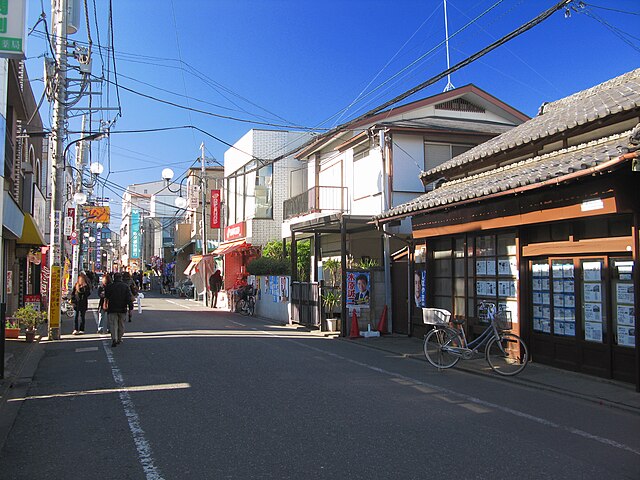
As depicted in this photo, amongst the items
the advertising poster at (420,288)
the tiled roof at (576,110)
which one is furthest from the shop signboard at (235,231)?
the advertising poster at (420,288)

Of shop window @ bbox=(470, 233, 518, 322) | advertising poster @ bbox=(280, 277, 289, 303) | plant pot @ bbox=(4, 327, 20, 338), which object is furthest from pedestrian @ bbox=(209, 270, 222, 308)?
shop window @ bbox=(470, 233, 518, 322)

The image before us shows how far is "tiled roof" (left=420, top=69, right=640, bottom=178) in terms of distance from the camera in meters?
10.4

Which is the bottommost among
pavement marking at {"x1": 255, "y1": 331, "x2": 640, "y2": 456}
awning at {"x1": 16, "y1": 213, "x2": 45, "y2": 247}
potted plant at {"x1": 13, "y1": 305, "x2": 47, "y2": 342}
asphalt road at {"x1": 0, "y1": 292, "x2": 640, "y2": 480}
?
pavement marking at {"x1": 255, "y1": 331, "x2": 640, "y2": 456}

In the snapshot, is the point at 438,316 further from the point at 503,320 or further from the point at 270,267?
the point at 270,267

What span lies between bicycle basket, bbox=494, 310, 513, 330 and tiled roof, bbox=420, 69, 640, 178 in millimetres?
3698

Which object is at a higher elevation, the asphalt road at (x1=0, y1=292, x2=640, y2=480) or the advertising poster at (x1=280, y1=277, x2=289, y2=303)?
the advertising poster at (x1=280, y1=277, x2=289, y2=303)

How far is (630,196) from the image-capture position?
8.48 metres

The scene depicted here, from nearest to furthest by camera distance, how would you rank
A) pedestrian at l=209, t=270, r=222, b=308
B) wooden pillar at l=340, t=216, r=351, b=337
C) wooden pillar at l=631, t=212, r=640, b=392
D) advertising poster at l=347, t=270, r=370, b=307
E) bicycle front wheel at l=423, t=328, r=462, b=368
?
wooden pillar at l=631, t=212, r=640, b=392, bicycle front wheel at l=423, t=328, r=462, b=368, wooden pillar at l=340, t=216, r=351, b=337, advertising poster at l=347, t=270, r=370, b=307, pedestrian at l=209, t=270, r=222, b=308

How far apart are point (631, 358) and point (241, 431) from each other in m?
6.35

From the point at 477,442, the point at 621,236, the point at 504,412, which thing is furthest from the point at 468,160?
the point at 477,442

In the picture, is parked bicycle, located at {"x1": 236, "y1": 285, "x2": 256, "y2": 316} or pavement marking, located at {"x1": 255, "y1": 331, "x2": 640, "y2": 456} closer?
pavement marking, located at {"x1": 255, "y1": 331, "x2": 640, "y2": 456}

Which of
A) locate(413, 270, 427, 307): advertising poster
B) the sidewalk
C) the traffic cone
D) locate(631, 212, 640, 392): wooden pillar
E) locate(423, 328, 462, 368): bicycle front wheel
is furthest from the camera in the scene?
the traffic cone

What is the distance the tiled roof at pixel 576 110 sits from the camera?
10430 mm

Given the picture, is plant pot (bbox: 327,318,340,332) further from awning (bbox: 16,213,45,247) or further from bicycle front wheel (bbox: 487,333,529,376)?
awning (bbox: 16,213,45,247)
